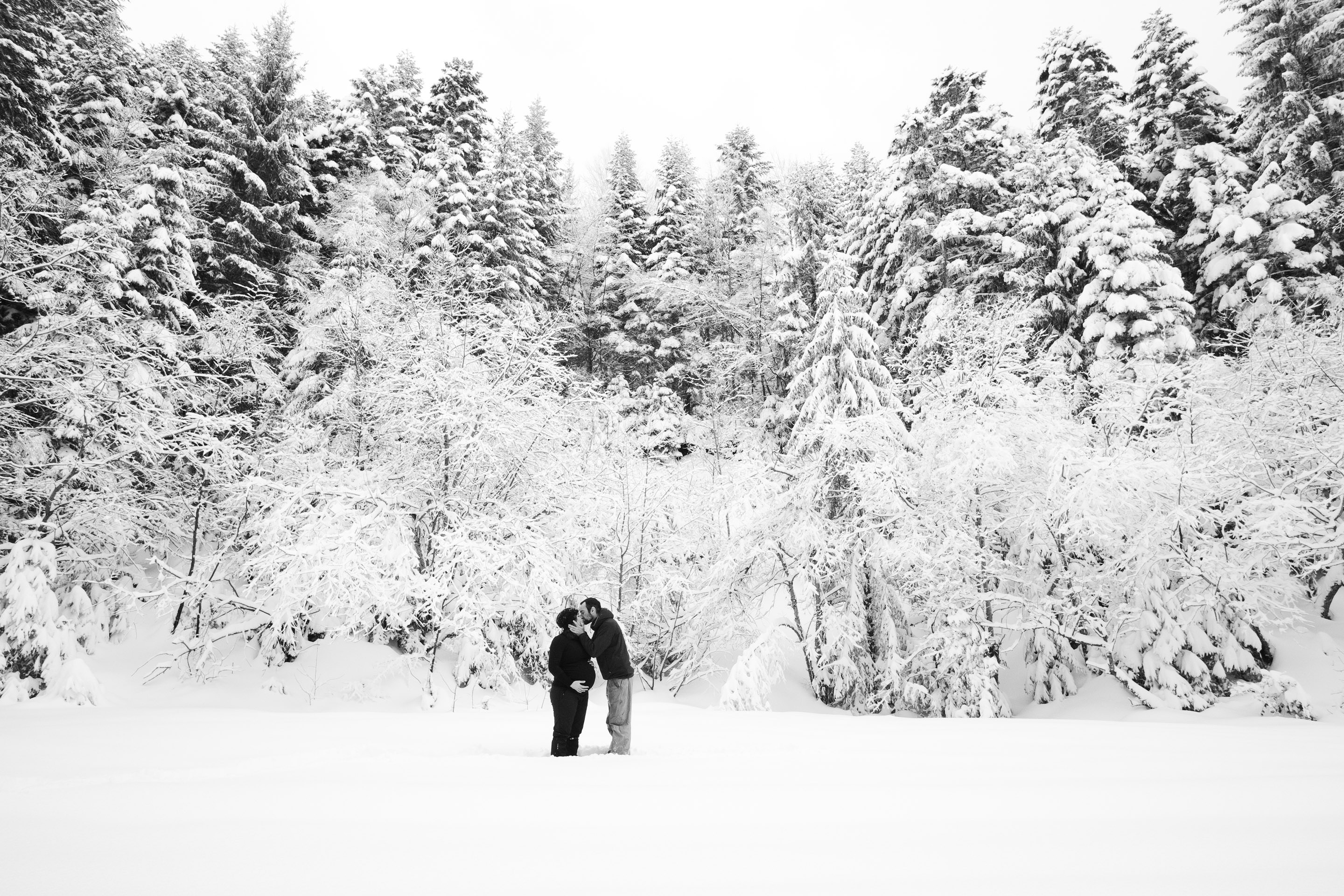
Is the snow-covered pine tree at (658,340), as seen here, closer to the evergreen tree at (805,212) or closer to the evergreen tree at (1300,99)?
the evergreen tree at (805,212)

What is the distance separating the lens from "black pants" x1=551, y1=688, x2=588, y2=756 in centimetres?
549

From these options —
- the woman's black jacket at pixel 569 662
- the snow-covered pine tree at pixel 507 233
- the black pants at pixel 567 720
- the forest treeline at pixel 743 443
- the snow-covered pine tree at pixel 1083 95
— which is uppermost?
the snow-covered pine tree at pixel 1083 95

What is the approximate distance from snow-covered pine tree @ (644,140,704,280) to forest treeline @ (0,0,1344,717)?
776 cm

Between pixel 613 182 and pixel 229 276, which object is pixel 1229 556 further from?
pixel 613 182

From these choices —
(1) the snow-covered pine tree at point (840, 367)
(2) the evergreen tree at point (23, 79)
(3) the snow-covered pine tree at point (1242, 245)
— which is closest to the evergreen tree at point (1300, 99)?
(3) the snow-covered pine tree at point (1242, 245)

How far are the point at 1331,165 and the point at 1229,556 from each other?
47.9ft

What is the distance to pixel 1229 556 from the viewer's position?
10.2 meters

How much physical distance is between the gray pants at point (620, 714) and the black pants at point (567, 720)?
10.3 inches

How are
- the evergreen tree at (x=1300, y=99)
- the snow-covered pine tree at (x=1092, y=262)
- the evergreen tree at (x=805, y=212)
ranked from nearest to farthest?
1. the snow-covered pine tree at (x=1092, y=262)
2. the evergreen tree at (x=1300, y=99)
3. the evergreen tree at (x=805, y=212)

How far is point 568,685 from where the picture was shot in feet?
18.2

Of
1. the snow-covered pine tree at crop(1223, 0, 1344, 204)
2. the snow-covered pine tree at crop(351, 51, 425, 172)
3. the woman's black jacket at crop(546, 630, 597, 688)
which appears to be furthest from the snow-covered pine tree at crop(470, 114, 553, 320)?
the snow-covered pine tree at crop(1223, 0, 1344, 204)

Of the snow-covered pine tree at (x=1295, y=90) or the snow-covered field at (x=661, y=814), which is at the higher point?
the snow-covered pine tree at (x=1295, y=90)

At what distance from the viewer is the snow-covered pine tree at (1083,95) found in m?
21.1

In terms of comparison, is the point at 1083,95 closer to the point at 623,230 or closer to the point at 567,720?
the point at 623,230
